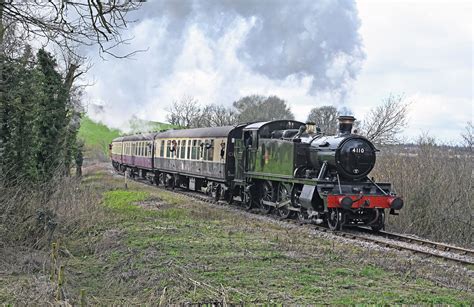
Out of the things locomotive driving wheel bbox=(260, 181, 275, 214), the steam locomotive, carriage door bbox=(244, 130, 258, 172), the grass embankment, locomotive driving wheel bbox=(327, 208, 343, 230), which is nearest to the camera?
the grass embankment

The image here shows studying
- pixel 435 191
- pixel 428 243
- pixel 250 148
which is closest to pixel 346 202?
pixel 428 243

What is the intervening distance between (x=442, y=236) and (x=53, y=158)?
12.8 metres

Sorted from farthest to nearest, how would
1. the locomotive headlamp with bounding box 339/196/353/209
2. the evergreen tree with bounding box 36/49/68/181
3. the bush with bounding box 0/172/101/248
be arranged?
the evergreen tree with bounding box 36/49/68/181 → the locomotive headlamp with bounding box 339/196/353/209 → the bush with bounding box 0/172/101/248

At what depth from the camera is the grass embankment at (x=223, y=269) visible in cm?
735

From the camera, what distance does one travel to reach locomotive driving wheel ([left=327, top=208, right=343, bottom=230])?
47.6 feet

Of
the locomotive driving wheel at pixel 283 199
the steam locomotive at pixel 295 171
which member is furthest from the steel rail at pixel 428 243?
the locomotive driving wheel at pixel 283 199

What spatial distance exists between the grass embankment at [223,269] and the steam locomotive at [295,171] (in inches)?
63.0

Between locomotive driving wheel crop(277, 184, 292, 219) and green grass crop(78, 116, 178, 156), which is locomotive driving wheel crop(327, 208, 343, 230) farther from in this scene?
green grass crop(78, 116, 178, 156)

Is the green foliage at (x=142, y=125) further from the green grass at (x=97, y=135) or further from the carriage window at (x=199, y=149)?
the carriage window at (x=199, y=149)

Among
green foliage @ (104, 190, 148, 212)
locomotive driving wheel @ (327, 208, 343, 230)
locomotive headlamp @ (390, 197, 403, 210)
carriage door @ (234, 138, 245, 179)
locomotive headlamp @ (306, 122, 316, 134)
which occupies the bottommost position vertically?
green foliage @ (104, 190, 148, 212)

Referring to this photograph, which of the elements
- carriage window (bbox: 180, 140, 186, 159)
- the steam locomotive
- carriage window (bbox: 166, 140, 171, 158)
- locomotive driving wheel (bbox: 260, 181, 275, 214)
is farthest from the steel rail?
carriage window (bbox: 166, 140, 171, 158)

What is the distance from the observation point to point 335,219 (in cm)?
1495

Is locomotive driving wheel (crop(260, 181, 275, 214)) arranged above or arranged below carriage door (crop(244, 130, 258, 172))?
below

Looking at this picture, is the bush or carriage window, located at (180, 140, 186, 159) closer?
the bush
